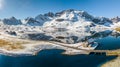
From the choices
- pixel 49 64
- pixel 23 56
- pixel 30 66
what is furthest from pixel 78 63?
pixel 23 56

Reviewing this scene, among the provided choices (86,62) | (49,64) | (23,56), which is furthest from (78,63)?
(23,56)

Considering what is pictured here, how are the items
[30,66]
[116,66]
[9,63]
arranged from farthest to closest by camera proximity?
[9,63], [30,66], [116,66]

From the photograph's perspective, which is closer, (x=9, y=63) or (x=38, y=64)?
(x=38, y=64)

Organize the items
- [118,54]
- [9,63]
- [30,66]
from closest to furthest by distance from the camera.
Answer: [30,66]
[9,63]
[118,54]

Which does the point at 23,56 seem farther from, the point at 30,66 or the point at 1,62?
the point at 30,66

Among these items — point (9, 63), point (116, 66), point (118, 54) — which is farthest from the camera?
point (118, 54)

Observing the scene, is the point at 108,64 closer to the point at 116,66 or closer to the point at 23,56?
the point at 116,66

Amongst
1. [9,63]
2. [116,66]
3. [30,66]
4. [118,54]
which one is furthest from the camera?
[118,54]

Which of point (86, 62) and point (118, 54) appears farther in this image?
point (118, 54)
